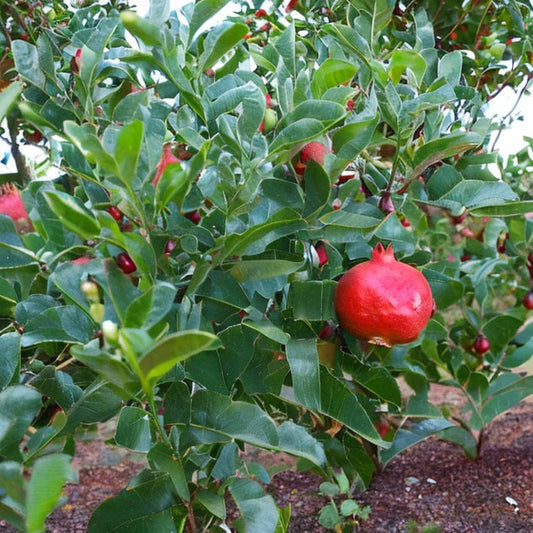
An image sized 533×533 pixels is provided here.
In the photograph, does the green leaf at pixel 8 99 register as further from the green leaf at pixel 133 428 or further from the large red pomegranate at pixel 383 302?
the large red pomegranate at pixel 383 302

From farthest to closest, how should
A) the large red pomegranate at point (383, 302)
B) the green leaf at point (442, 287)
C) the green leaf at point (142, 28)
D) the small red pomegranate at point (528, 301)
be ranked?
the small red pomegranate at point (528, 301), the green leaf at point (442, 287), the large red pomegranate at point (383, 302), the green leaf at point (142, 28)

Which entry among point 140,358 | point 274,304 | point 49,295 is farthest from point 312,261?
point 140,358

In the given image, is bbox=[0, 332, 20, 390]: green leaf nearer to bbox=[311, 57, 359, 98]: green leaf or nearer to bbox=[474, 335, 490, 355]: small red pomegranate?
bbox=[311, 57, 359, 98]: green leaf

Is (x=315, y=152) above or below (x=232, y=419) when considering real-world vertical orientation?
above

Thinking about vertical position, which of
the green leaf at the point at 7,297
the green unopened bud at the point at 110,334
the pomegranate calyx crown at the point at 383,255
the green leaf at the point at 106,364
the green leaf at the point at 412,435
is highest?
the green unopened bud at the point at 110,334

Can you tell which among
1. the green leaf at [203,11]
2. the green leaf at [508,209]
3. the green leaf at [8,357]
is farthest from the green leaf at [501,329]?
the green leaf at [8,357]

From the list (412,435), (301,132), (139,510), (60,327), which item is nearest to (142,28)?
(301,132)

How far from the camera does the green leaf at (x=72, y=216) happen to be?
1.73 ft

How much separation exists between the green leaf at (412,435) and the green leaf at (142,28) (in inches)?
47.4

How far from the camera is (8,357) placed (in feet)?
2.19

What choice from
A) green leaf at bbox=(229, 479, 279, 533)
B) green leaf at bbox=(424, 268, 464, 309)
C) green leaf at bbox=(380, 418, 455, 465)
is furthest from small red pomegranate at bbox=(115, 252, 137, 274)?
green leaf at bbox=(380, 418, 455, 465)

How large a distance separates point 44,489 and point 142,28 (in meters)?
0.48

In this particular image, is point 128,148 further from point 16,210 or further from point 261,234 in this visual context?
point 16,210

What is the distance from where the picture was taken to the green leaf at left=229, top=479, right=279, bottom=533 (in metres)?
0.85
